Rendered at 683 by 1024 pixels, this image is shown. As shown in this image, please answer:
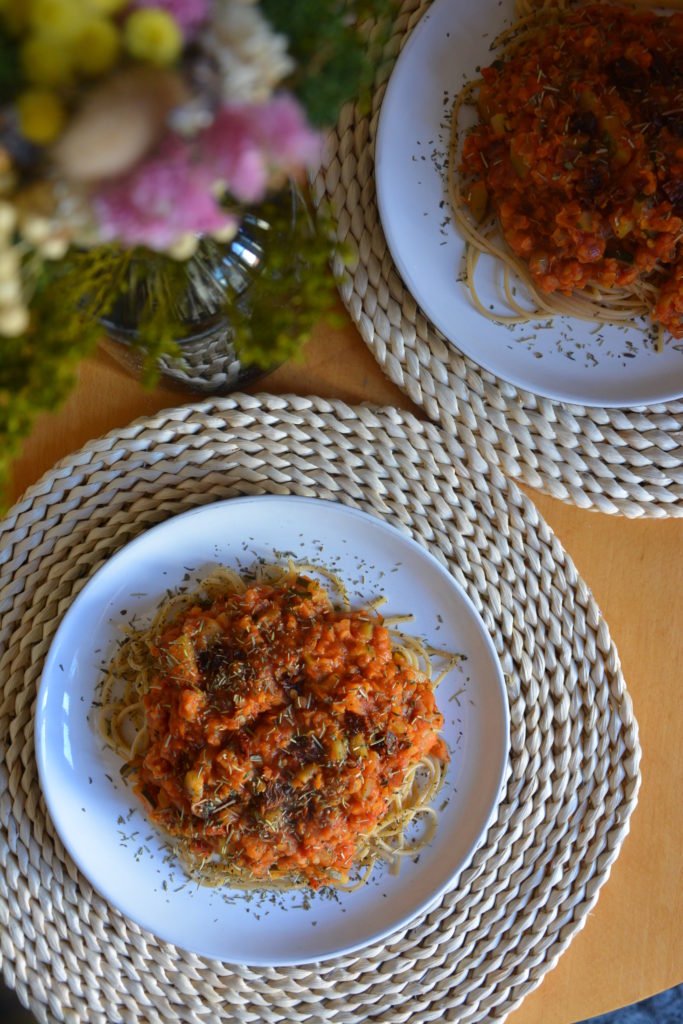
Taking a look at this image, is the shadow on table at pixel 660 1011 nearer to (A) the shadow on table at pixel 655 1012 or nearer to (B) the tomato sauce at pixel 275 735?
(A) the shadow on table at pixel 655 1012

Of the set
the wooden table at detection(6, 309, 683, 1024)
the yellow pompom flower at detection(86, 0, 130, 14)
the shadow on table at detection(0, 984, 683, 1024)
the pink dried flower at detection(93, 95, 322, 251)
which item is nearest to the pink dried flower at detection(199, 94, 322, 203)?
the pink dried flower at detection(93, 95, 322, 251)

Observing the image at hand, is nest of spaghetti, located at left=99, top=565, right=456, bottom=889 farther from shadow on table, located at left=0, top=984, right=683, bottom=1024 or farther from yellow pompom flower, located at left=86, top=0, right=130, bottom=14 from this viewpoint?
shadow on table, located at left=0, top=984, right=683, bottom=1024

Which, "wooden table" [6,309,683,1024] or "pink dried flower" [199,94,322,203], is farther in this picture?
"wooden table" [6,309,683,1024]

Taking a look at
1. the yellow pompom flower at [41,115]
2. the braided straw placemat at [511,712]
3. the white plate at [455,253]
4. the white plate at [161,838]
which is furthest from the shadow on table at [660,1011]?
the yellow pompom flower at [41,115]

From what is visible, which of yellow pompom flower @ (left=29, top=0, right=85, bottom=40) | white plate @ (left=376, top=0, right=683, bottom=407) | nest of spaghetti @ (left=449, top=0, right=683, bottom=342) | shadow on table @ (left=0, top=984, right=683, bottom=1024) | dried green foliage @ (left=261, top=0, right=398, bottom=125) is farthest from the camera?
shadow on table @ (left=0, top=984, right=683, bottom=1024)

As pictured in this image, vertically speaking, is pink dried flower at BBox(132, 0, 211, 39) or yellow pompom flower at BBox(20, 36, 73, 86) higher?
yellow pompom flower at BBox(20, 36, 73, 86)

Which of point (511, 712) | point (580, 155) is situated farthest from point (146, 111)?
point (511, 712)

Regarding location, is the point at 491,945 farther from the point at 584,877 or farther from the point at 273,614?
the point at 273,614
